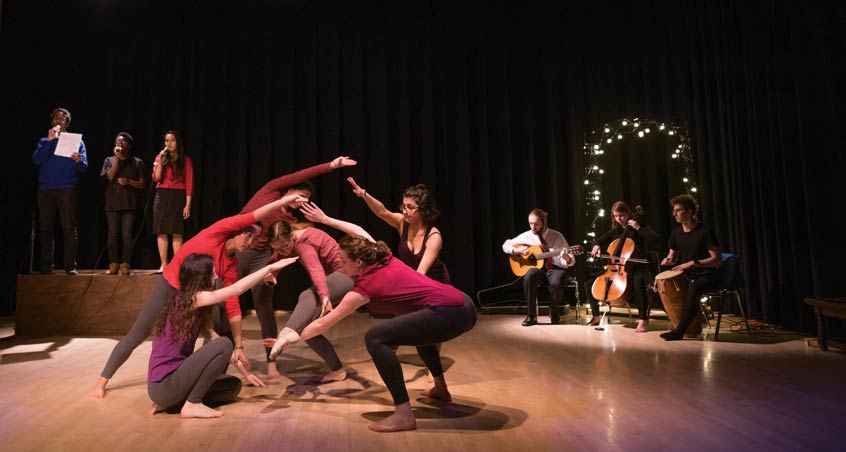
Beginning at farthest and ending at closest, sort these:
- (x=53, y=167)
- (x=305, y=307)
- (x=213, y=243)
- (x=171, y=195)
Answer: (x=171, y=195)
(x=53, y=167)
(x=305, y=307)
(x=213, y=243)

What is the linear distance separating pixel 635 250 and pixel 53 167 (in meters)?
6.71

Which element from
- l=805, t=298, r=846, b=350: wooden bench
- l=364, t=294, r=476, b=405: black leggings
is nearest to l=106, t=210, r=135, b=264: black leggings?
l=364, t=294, r=476, b=405: black leggings

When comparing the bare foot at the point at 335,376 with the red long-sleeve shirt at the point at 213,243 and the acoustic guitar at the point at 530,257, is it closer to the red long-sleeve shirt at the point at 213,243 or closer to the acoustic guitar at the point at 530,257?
the red long-sleeve shirt at the point at 213,243

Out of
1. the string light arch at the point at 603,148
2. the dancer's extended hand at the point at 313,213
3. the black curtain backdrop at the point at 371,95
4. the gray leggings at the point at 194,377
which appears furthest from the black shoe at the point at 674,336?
the gray leggings at the point at 194,377

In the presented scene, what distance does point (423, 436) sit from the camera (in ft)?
9.16

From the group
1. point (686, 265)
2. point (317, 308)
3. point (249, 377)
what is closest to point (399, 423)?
point (317, 308)

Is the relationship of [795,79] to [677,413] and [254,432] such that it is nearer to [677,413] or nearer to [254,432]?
[677,413]

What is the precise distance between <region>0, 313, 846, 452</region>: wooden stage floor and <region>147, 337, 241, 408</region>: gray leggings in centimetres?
13

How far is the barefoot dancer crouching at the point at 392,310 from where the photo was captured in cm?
287

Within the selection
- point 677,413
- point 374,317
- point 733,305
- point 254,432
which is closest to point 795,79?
A: point 733,305

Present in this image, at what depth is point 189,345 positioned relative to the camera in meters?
3.17

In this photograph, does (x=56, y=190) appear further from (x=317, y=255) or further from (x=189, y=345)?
(x=189, y=345)

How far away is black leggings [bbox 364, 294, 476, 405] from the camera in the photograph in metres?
2.88

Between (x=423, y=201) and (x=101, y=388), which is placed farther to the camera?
(x=423, y=201)
